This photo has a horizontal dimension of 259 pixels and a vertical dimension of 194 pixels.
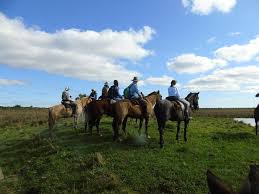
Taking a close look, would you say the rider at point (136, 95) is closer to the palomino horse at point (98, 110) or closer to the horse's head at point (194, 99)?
the palomino horse at point (98, 110)

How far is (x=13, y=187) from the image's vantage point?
52.3ft

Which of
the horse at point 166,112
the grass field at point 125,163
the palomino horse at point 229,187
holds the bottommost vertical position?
the grass field at point 125,163

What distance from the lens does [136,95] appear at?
2191 centimetres

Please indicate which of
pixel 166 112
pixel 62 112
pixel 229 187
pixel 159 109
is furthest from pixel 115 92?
pixel 229 187

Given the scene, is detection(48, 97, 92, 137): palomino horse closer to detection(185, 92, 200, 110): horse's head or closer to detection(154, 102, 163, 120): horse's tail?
detection(185, 92, 200, 110): horse's head

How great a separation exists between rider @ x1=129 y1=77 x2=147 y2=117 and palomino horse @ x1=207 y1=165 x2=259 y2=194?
64.3 feet

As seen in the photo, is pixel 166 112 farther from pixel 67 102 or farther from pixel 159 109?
pixel 67 102

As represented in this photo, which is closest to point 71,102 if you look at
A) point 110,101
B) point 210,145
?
point 110,101

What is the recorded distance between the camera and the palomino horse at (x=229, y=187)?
2.03 m

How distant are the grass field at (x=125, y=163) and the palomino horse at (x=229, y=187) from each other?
11.8m

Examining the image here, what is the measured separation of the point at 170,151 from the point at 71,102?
34.6ft

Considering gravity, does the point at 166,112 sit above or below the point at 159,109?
below

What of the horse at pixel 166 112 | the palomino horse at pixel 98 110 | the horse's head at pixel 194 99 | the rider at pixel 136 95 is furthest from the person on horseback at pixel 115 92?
the horse's head at pixel 194 99

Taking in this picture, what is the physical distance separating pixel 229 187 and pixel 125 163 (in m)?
14.6
